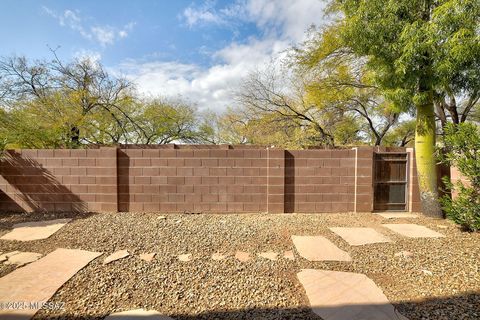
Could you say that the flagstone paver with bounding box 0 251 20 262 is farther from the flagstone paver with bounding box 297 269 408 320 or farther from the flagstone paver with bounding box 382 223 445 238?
the flagstone paver with bounding box 382 223 445 238

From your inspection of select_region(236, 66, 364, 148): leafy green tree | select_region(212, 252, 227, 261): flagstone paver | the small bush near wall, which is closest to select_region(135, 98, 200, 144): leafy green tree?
select_region(236, 66, 364, 148): leafy green tree

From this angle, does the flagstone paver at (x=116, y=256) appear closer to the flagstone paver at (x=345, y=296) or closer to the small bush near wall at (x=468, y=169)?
the flagstone paver at (x=345, y=296)

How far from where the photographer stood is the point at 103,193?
5211 mm

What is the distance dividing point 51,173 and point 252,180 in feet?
14.8

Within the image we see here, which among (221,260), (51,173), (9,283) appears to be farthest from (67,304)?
(51,173)

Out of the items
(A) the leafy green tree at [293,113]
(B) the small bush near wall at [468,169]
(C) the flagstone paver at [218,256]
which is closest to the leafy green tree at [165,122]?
(A) the leafy green tree at [293,113]

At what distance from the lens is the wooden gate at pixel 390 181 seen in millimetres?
5477

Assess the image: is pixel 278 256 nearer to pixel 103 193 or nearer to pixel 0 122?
pixel 103 193

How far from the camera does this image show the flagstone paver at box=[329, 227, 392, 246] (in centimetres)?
377

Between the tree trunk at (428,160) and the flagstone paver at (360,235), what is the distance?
1850 mm

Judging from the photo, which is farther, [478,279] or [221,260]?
[221,260]

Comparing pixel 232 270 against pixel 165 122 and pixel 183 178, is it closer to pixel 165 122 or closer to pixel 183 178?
pixel 183 178

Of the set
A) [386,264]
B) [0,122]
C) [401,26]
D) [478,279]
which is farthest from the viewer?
[0,122]

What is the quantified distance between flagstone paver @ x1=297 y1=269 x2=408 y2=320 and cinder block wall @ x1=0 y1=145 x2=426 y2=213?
2532 millimetres
